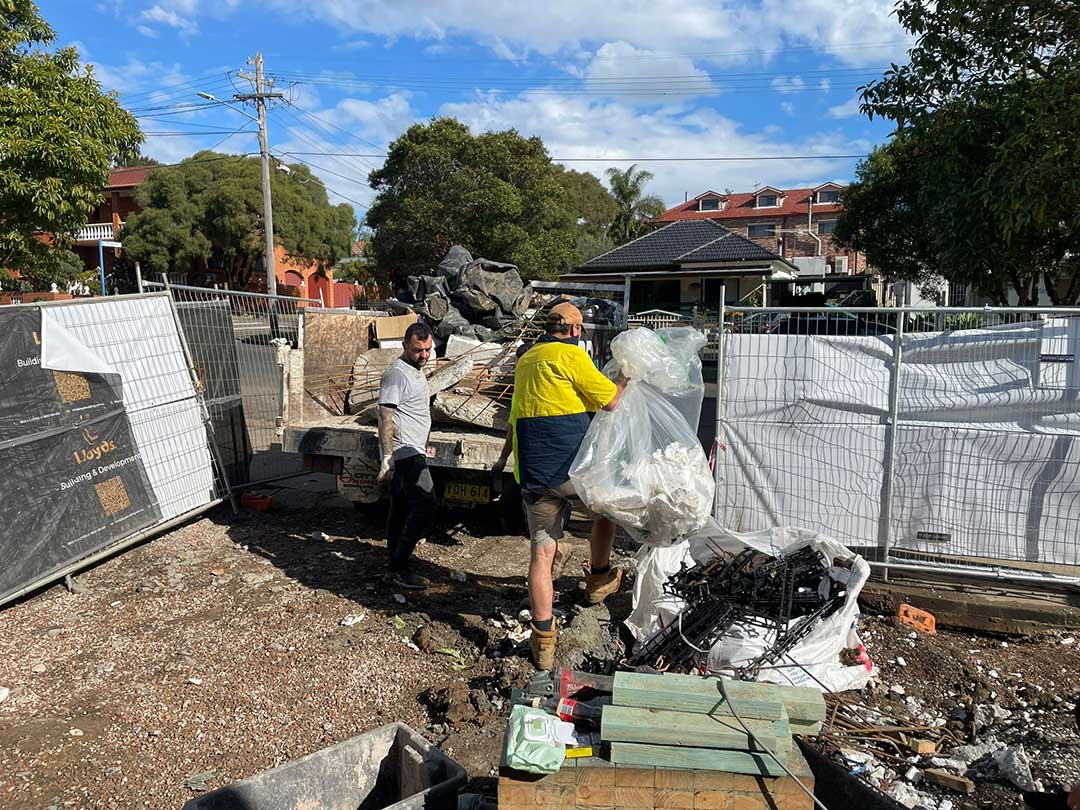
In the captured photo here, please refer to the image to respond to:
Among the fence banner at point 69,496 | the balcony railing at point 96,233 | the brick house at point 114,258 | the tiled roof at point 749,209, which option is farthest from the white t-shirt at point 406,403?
the tiled roof at point 749,209

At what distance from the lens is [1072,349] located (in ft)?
15.3

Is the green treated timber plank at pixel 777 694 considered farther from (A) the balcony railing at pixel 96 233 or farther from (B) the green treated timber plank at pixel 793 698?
(A) the balcony railing at pixel 96 233

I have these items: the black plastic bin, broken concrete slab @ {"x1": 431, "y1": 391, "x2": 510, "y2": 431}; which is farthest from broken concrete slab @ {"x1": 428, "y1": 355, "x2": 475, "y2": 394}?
the black plastic bin

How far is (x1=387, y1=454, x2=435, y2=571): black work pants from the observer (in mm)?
4938

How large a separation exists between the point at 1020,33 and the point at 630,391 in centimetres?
765

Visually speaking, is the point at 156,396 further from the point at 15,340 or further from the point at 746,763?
the point at 746,763

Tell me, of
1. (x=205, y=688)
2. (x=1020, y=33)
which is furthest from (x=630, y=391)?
(x=1020, y=33)

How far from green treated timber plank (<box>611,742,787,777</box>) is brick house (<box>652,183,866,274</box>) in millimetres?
55428

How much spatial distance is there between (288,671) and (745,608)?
240 cm

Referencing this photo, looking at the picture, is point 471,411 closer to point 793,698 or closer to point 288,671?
point 288,671

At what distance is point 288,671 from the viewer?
3998 mm

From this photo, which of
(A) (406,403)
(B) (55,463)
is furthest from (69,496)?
(A) (406,403)

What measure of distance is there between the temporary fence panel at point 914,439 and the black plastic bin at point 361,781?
309 centimetres

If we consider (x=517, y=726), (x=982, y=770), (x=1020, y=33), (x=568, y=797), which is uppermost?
(x=1020, y=33)
